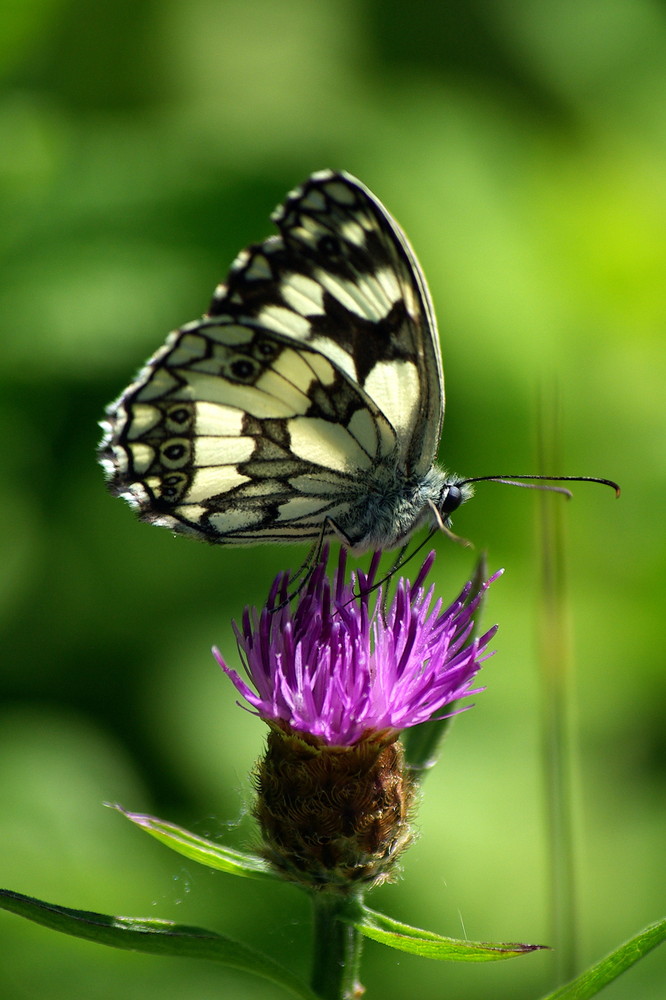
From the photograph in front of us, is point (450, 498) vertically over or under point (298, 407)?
under

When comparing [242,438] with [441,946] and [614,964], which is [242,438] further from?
[614,964]

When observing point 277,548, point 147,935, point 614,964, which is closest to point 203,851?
point 147,935

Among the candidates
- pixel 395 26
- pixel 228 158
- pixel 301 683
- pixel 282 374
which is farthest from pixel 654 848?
pixel 395 26

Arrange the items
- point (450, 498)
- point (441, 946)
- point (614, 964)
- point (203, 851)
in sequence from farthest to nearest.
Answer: point (450, 498)
point (203, 851)
point (441, 946)
point (614, 964)

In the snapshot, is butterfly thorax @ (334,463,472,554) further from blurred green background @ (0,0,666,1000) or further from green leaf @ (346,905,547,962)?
green leaf @ (346,905,547,962)

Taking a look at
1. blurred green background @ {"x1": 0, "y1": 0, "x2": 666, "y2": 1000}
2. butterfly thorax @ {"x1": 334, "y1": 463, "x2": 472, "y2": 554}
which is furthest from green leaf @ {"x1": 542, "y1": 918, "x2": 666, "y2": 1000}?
butterfly thorax @ {"x1": 334, "y1": 463, "x2": 472, "y2": 554}

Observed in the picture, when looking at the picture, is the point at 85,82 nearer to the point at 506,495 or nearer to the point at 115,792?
the point at 506,495
